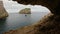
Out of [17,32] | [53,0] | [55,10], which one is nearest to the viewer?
[53,0]

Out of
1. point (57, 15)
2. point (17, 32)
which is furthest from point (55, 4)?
point (17, 32)

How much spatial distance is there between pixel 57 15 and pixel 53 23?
365mm

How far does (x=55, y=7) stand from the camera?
6.06m

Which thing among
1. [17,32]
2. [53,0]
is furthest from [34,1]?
[17,32]

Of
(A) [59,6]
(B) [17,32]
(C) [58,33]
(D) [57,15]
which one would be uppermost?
(A) [59,6]

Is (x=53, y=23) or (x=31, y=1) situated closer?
(x=31, y=1)

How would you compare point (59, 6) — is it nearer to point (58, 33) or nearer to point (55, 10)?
point (55, 10)

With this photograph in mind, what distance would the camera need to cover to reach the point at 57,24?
6379mm

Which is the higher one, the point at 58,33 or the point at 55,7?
the point at 55,7

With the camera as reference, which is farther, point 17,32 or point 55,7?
point 17,32

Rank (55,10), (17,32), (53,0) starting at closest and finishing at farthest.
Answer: (53,0) → (55,10) → (17,32)

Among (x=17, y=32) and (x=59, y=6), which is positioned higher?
(x=59, y=6)

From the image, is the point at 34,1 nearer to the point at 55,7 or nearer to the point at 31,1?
the point at 31,1

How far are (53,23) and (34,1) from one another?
129 centimetres
